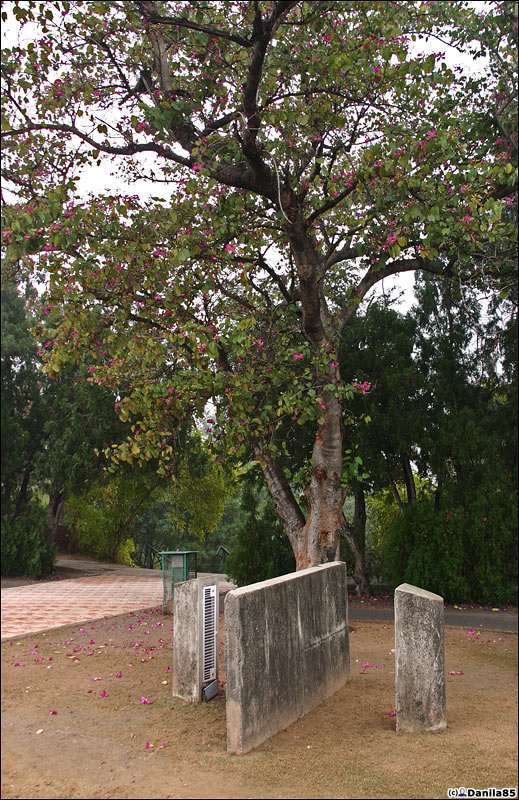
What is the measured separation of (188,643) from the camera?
4.03 metres

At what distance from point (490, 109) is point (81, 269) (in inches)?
172

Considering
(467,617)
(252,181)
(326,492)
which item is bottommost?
(467,617)

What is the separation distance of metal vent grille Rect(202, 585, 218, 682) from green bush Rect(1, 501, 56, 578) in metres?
2.81

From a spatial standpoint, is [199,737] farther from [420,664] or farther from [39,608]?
[39,608]

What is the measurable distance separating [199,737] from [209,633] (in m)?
0.93

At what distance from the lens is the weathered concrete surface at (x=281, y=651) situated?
3137mm

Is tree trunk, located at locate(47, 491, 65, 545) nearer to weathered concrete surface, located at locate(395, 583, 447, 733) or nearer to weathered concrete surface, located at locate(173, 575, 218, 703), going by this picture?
weathered concrete surface, located at locate(173, 575, 218, 703)

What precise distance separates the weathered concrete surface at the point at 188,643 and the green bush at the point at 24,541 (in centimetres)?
276

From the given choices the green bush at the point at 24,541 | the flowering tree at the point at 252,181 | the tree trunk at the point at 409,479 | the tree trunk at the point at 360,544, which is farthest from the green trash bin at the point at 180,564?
the green bush at the point at 24,541

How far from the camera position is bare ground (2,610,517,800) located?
4.69 feet

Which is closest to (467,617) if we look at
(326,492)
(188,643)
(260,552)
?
(326,492)

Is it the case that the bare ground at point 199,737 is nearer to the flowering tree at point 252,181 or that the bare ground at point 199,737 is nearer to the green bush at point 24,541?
the green bush at point 24,541

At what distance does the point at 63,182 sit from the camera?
374cm

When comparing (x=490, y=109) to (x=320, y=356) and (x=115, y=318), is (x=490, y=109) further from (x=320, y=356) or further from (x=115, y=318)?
(x=115, y=318)
